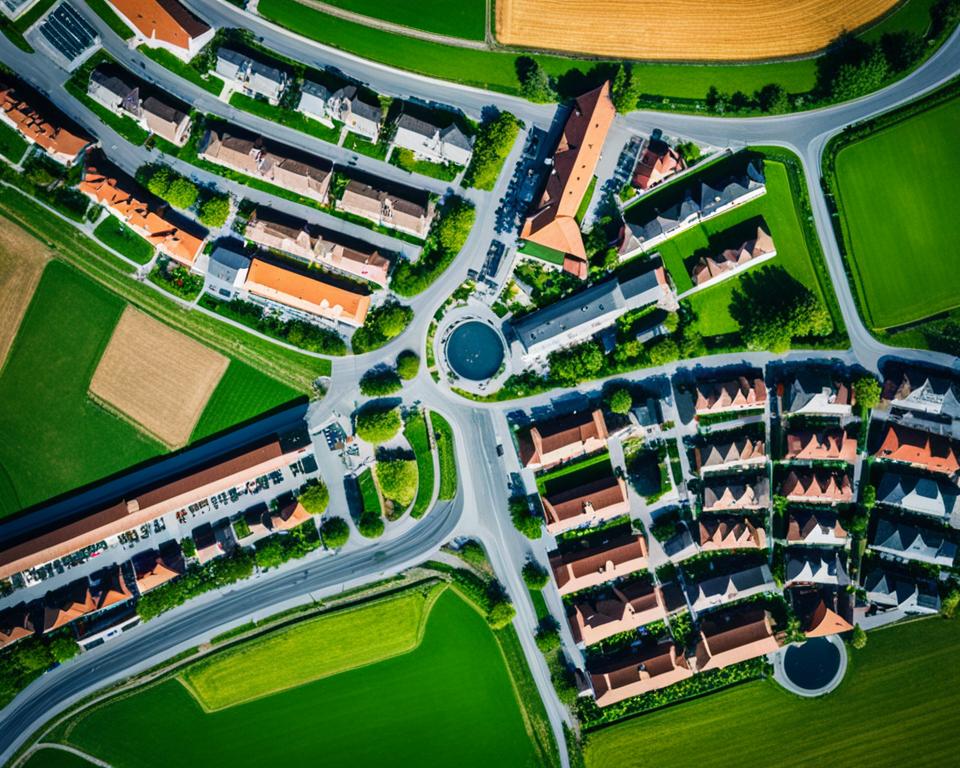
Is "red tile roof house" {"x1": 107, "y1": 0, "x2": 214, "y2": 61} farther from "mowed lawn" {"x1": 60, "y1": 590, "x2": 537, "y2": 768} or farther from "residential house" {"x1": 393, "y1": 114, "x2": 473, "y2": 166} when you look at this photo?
"mowed lawn" {"x1": 60, "y1": 590, "x2": 537, "y2": 768}

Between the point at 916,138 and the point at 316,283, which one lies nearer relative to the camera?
the point at 316,283

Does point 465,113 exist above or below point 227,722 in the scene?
above

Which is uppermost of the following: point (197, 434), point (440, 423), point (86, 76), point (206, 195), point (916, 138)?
point (86, 76)

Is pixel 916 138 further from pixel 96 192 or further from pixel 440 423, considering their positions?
pixel 96 192

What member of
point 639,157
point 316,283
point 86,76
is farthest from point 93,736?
point 639,157

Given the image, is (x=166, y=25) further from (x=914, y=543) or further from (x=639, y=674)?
(x=914, y=543)
